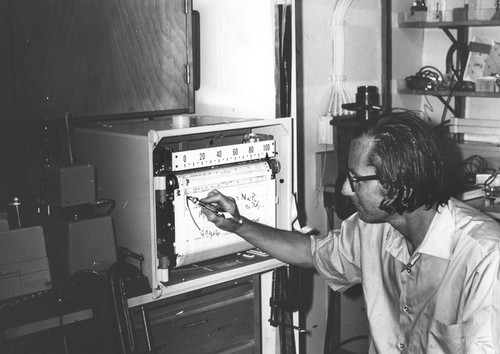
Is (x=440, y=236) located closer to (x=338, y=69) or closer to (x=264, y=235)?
(x=264, y=235)

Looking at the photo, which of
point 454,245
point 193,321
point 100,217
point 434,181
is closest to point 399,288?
point 454,245

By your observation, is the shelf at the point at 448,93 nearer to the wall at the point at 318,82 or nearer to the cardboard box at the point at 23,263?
the wall at the point at 318,82

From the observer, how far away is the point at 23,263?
184cm

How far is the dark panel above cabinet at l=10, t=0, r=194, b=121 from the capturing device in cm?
211

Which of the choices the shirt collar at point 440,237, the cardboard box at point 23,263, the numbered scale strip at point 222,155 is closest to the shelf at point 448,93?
the numbered scale strip at point 222,155

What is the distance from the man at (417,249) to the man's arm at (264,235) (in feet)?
0.05

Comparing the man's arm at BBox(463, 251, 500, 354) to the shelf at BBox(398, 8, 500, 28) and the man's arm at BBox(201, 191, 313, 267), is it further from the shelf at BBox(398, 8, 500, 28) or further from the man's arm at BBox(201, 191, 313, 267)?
the shelf at BBox(398, 8, 500, 28)

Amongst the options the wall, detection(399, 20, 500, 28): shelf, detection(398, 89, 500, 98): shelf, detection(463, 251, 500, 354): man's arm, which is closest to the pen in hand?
detection(463, 251, 500, 354): man's arm

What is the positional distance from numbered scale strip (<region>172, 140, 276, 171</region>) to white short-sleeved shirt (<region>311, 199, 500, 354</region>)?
1.20ft

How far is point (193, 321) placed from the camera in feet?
7.63

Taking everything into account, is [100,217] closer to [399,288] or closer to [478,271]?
[399,288]

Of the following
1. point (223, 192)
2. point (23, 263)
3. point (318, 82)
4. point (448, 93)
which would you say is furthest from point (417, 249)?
point (448, 93)

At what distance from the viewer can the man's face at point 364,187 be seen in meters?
1.81

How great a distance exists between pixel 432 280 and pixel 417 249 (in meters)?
0.09
